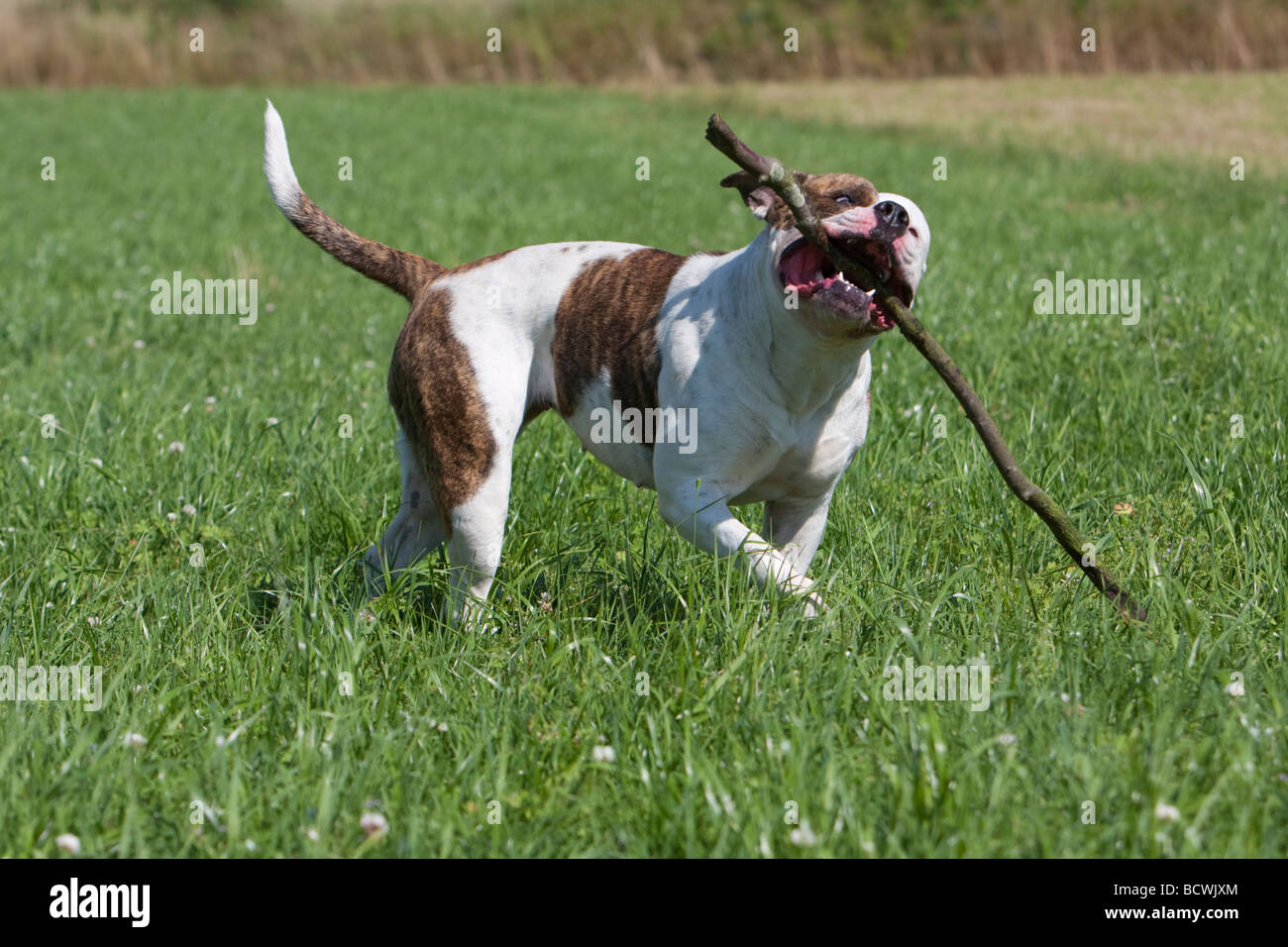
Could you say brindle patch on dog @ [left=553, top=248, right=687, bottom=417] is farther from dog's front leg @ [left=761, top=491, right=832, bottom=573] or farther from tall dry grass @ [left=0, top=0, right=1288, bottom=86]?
tall dry grass @ [left=0, top=0, right=1288, bottom=86]

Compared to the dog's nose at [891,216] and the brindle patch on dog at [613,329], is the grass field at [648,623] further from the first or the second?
the dog's nose at [891,216]

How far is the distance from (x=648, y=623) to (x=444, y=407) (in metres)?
0.93

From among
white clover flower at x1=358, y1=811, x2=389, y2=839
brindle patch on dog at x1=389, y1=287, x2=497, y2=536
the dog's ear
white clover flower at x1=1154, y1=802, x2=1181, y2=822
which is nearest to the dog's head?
the dog's ear

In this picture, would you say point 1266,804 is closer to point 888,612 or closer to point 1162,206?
point 888,612

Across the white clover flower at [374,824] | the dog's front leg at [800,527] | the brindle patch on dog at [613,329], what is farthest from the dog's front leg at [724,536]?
the white clover flower at [374,824]

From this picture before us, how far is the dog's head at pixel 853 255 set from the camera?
3.25m

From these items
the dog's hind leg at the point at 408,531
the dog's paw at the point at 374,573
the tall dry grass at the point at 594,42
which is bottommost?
the dog's paw at the point at 374,573

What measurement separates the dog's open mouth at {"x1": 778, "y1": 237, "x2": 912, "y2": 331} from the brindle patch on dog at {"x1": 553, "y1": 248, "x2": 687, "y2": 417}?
1.75ft

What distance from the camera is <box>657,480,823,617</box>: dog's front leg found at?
3439 mm

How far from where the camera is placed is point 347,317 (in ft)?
29.6

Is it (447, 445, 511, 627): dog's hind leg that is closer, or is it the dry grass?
(447, 445, 511, 627): dog's hind leg

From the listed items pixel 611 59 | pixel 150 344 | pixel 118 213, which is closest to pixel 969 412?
pixel 150 344

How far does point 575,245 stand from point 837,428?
3.68 ft

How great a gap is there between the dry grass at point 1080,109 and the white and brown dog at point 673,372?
44.2ft
